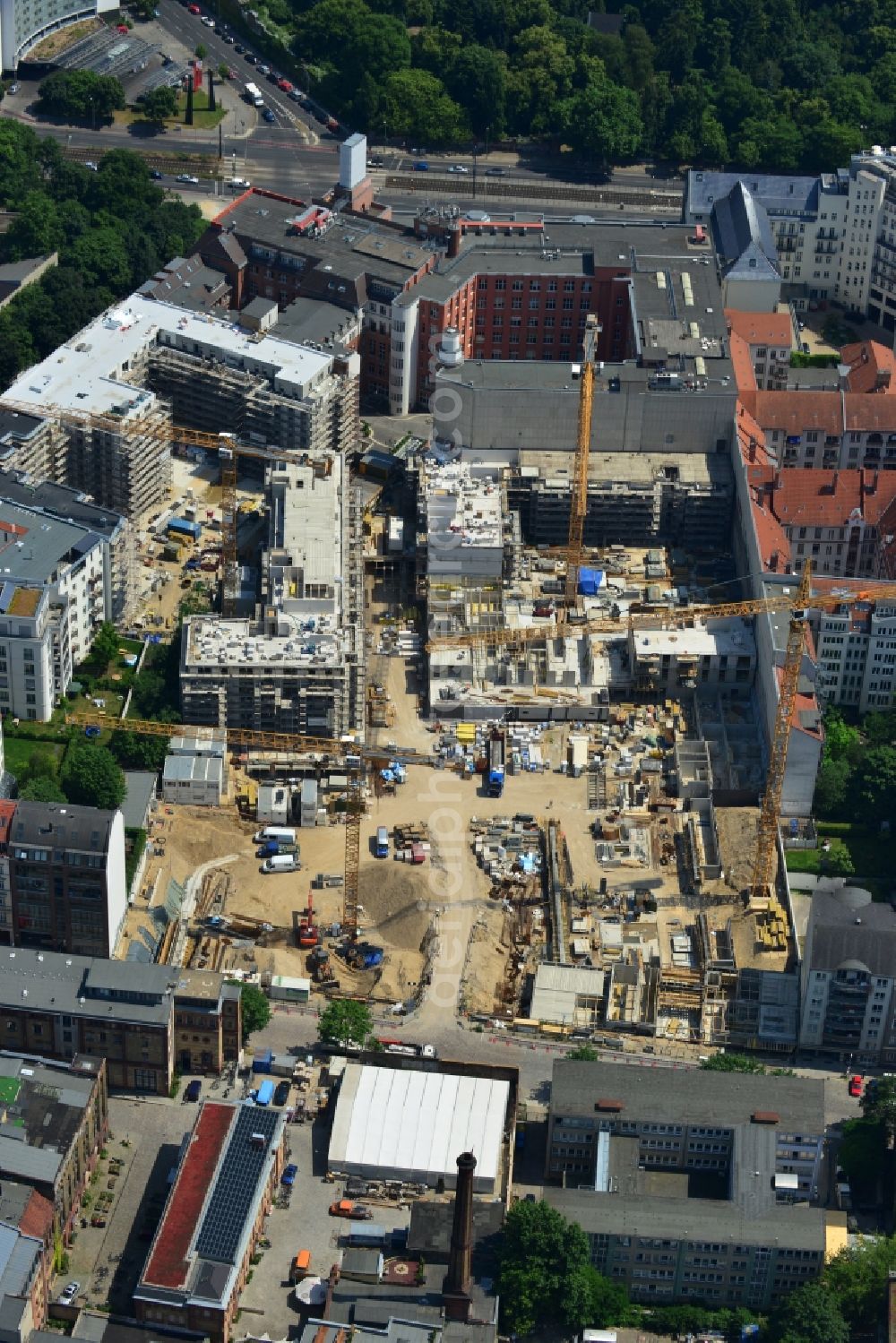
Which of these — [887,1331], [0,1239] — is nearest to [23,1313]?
[0,1239]

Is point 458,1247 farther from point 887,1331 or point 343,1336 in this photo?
point 887,1331

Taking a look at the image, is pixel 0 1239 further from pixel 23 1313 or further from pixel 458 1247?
pixel 458 1247

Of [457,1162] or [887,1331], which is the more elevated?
[457,1162]

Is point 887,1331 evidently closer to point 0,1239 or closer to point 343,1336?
point 343,1336

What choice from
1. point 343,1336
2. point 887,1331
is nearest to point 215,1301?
point 343,1336

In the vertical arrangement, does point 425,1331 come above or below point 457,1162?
below

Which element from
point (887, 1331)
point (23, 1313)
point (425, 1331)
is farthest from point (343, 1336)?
point (887, 1331)

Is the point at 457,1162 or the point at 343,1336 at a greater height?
the point at 457,1162
